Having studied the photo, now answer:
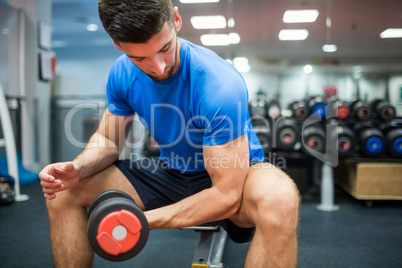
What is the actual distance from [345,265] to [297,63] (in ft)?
9.35

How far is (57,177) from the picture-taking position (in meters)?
0.85

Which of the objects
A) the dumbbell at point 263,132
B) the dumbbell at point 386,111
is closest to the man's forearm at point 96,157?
the dumbbell at point 263,132

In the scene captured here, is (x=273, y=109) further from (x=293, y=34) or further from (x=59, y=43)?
(x=59, y=43)

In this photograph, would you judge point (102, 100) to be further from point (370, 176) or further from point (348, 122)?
point (370, 176)

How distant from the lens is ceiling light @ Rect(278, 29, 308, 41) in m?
3.74

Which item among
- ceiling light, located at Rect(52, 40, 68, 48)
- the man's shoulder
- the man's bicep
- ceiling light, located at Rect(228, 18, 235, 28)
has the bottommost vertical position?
the man's bicep

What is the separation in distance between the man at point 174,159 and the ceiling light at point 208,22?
9.87 feet

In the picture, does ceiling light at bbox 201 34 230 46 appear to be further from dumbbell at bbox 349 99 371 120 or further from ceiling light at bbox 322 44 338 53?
dumbbell at bbox 349 99 371 120

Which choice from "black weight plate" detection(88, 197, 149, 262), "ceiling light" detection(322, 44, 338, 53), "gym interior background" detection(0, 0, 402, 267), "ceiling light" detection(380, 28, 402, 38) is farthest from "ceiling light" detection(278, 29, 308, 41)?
"black weight plate" detection(88, 197, 149, 262)

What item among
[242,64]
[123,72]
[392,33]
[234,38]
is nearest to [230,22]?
[234,38]

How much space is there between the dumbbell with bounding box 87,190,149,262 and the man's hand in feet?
0.77

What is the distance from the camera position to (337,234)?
6.00 ft

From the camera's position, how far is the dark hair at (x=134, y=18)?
0.69 m

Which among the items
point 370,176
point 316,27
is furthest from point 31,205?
point 316,27
